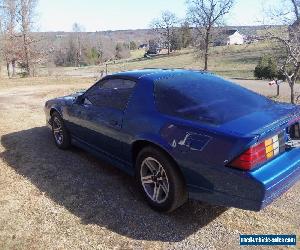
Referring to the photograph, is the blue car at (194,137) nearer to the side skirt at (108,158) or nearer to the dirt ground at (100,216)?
the side skirt at (108,158)

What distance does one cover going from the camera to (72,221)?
383 centimetres

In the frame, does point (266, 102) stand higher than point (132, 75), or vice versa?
point (132, 75)

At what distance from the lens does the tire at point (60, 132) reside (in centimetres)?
579

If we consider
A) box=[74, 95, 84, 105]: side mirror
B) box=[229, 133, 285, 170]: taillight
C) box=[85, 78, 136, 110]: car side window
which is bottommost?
box=[229, 133, 285, 170]: taillight

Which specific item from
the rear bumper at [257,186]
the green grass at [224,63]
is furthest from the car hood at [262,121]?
the green grass at [224,63]

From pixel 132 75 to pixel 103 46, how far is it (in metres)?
99.7

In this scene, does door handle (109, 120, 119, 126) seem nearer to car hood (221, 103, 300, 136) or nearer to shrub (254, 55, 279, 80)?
car hood (221, 103, 300, 136)

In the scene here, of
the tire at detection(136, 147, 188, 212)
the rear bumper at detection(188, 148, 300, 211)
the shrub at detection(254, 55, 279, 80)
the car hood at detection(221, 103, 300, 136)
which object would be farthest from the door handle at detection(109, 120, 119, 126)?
the shrub at detection(254, 55, 279, 80)

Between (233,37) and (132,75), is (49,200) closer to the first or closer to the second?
(132,75)

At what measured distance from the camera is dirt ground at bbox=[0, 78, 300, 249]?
3.48 m

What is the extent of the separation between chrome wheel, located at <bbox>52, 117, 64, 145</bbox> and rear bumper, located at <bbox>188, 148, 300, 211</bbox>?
3.12 meters

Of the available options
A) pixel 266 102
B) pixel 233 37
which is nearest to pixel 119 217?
pixel 266 102

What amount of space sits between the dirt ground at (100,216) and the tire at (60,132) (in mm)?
447

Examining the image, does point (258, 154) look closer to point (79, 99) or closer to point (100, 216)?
point (100, 216)
